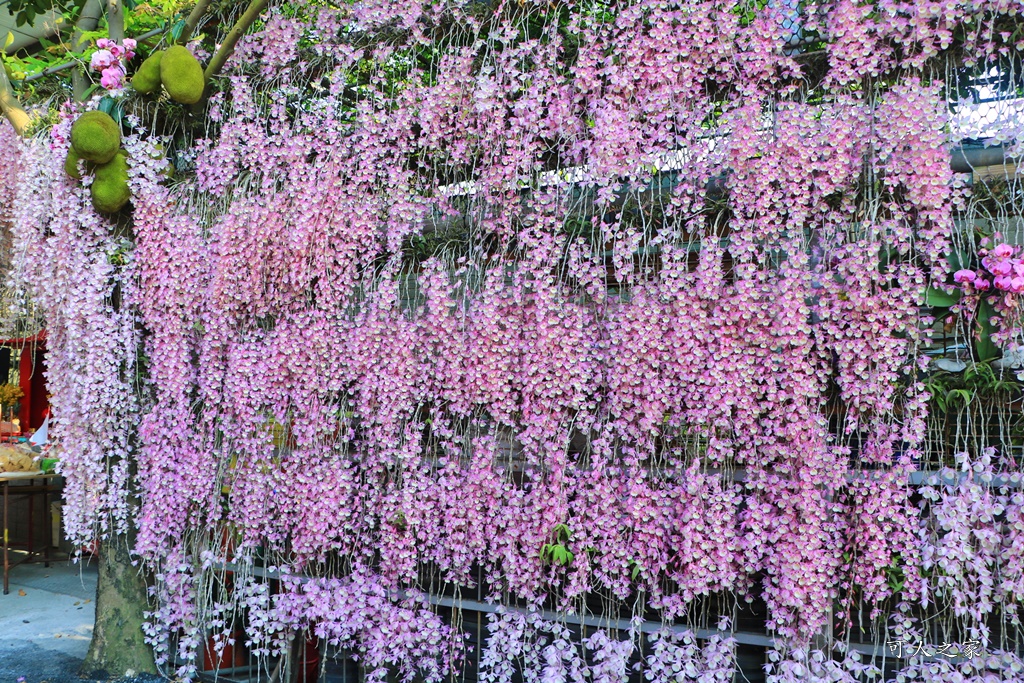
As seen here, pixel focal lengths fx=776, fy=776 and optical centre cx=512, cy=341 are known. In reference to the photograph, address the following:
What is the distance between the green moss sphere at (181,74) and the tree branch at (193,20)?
7.3 inches

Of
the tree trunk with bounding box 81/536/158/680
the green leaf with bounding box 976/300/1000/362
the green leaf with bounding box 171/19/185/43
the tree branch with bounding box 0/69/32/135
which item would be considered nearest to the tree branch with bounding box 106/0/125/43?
the green leaf with bounding box 171/19/185/43

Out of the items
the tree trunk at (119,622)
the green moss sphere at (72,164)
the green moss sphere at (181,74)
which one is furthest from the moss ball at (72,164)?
the tree trunk at (119,622)

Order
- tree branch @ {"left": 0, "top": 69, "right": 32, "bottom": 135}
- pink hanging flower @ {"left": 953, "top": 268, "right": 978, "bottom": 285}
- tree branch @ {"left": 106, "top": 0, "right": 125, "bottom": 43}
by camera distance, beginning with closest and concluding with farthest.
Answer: pink hanging flower @ {"left": 953, "top": 268, "right": 978, "bottom": 285}
tree branch @ {"left": 106, "top": 0, "right": 125, "bottom": 43}
tree branch @ {"left": 0, "top": 69, "right": 32, "bottom": 135}

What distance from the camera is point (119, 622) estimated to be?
416 cm

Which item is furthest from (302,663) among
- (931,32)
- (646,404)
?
(931,32)

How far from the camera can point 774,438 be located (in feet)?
9.07

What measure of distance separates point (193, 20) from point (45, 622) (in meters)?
3.95

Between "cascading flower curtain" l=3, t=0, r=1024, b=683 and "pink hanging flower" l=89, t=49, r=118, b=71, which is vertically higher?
"pink hanging flower" l=89, t=49, r=118, b=71

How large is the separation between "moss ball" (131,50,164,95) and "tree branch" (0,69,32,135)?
35.3 inches

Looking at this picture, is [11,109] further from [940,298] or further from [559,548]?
[940,298]

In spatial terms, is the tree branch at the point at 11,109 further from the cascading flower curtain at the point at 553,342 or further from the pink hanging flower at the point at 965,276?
the pink hanging flower at the point at 965,276

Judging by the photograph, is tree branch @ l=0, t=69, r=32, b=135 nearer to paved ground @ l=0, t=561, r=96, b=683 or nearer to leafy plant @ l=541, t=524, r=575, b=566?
paved ground @ l=0, t=561, r=96, b=683

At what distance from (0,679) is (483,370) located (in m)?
3.17

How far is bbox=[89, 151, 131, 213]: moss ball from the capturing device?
4.12 metres
